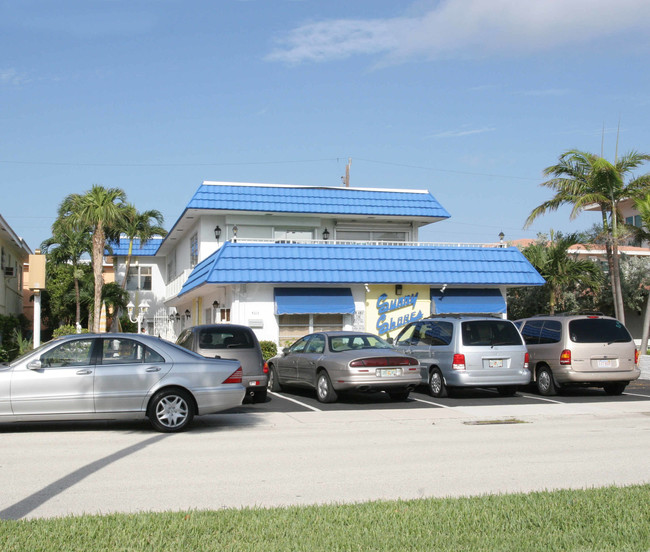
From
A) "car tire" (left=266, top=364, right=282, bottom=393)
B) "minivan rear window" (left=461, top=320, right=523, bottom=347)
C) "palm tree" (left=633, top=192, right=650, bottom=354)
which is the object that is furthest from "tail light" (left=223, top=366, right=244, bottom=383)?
"palm tree" (left=633, top=192, right=650, bottom=354)

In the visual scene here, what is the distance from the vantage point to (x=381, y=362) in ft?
51.4

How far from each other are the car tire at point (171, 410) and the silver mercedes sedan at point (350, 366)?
4.54m

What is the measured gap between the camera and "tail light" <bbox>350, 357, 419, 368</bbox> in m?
15.5

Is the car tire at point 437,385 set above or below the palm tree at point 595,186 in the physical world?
below

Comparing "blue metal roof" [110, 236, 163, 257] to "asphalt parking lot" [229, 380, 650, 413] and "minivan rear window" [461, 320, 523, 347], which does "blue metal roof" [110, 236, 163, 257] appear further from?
"minivan rear window" [461, 320, 523, 347]

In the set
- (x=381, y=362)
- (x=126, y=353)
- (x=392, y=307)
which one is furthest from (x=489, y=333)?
(x=392, y=307)

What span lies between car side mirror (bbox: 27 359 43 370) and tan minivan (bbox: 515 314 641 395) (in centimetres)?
1138

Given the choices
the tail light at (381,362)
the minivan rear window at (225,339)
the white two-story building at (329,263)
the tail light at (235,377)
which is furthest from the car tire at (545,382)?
the white two-story building at (329,263)

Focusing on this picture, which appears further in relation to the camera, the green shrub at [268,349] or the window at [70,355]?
the green shrub at [268,349]

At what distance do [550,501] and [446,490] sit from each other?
1159 mm

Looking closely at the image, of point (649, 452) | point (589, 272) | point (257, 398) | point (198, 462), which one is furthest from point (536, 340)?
point (589, 272)

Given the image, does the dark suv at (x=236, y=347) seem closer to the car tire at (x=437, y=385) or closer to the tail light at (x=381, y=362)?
the tail light at (x=381, y=362)

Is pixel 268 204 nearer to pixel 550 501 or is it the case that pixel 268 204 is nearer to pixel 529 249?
pixel 529 249

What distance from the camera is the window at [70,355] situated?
11375mm
